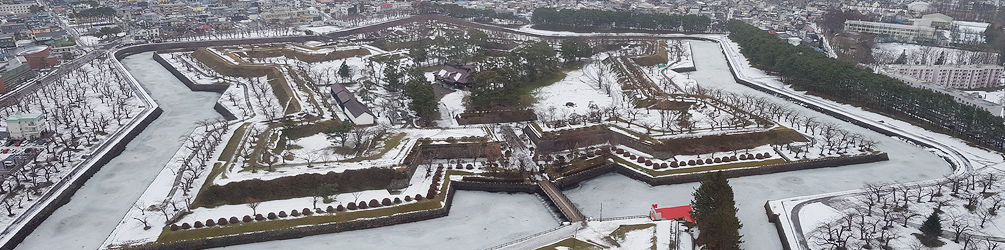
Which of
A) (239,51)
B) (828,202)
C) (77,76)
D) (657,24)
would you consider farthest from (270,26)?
(828,202)

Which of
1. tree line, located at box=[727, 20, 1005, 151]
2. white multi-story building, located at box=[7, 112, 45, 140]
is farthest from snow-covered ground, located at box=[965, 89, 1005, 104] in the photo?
white multi-story building, located at box=[7, 112, 45, 140]

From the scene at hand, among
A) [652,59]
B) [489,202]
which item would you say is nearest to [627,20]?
[652,59]

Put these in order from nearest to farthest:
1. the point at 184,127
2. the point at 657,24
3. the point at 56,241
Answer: the point at 56,241, the point at 184,127, the point at 657,24

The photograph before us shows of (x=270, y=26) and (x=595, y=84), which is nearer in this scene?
(x=595, y=84)

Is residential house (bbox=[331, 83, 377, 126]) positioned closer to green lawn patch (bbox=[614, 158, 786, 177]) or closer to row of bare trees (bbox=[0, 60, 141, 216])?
row of bare trees (bbox=[0, 60, 141, 216])

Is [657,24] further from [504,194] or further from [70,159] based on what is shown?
[70,159]

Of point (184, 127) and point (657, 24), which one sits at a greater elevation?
point (657, 24)
